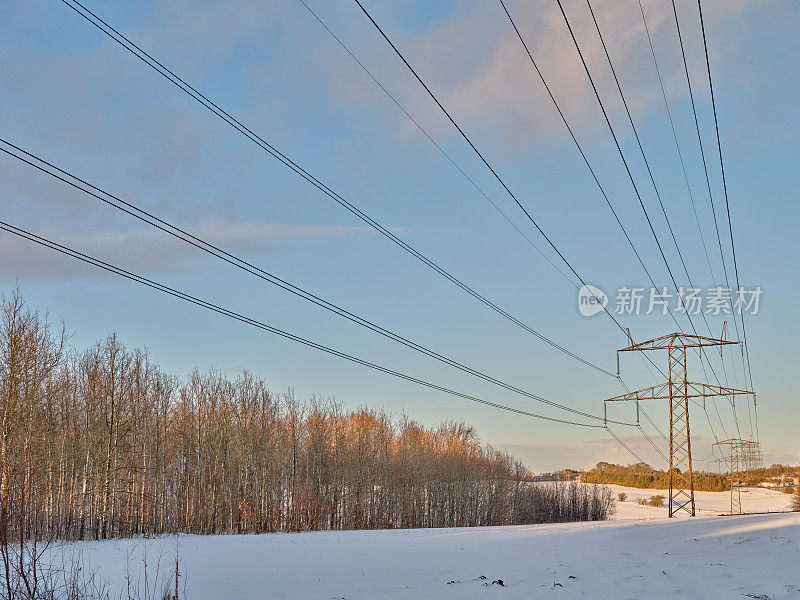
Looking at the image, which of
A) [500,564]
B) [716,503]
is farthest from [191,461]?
[716,503]

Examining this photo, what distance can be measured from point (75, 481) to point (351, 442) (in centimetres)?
2816

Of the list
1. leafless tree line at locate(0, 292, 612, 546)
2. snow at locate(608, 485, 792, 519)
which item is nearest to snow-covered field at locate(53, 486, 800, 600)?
leafless tree line at locate(0, 292, 612, 546)

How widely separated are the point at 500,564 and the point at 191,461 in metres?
28.9

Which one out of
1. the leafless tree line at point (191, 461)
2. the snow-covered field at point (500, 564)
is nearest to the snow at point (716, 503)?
the leafless tree line at point (191, 461)

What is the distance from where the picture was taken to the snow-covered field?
1453 centimetres

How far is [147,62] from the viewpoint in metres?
13.5

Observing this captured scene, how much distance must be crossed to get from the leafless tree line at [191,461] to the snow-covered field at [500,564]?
627 centimetres

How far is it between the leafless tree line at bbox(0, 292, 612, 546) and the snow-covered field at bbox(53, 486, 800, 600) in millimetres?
6265

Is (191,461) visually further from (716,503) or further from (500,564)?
(716,503)

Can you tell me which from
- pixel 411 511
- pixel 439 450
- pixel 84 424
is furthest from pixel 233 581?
pixel 439 450

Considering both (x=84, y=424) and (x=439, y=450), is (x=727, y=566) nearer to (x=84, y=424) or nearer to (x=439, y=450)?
(x=84, y=424)

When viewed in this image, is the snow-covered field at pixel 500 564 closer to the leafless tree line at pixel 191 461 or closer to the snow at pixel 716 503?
the leafless tree line at pixel 191 461

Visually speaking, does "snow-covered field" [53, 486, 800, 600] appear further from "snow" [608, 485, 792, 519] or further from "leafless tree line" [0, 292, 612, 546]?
"snow" [608, 485, 792, 519]

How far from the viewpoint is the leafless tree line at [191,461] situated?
3148 cm
